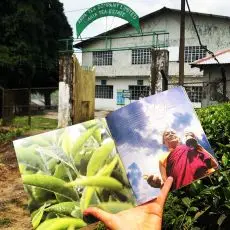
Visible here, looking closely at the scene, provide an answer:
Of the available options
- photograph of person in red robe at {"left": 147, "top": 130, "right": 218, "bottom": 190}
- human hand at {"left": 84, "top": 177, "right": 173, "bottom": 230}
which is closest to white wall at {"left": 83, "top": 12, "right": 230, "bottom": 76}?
photograph of person in red robe at {"left": 147, "top": 130, "right": 218, "bottom": 190}

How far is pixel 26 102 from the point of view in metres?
19.0

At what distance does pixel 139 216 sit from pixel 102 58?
27.1 meters

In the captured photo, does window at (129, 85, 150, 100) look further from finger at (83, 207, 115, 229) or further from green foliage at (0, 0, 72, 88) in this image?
finger at (83, 207, 115, 229)

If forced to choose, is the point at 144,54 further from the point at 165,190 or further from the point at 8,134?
the point at 165,190

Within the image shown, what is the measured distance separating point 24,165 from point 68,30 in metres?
26.7

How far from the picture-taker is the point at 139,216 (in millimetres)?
1891

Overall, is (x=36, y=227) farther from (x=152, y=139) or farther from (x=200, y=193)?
(x=200, y=193)

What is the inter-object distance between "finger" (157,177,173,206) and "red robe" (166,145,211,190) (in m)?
0.03

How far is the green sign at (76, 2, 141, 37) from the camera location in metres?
14.5

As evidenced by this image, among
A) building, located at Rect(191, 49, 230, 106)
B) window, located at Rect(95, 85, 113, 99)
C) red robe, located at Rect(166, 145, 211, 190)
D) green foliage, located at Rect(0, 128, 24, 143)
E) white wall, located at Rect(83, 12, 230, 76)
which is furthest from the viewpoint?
window, located at Rect(95, 85, 113, 99)

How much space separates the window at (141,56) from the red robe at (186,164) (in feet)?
80.8

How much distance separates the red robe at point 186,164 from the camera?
6.47 feet

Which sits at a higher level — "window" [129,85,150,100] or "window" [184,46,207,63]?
"window" [184,46,207,63]

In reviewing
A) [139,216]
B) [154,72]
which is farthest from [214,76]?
[139,216]
